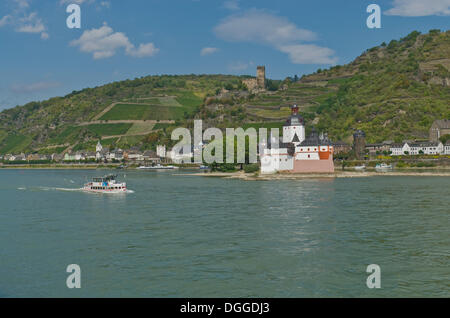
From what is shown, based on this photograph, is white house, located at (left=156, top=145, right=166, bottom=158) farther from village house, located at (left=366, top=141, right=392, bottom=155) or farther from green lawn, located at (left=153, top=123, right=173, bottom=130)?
village house, located at (left=366, top=141, right=392, bottom=155)

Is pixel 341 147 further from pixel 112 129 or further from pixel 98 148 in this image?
pixel 112 129

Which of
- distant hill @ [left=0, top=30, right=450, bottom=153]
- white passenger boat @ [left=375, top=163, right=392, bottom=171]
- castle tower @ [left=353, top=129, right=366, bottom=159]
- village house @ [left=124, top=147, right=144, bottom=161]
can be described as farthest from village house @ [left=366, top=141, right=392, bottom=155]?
village house @ [left=124, top=147, right=144, bottom=161]

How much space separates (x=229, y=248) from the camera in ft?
75.8

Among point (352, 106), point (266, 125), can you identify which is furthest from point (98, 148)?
point (352, 106)

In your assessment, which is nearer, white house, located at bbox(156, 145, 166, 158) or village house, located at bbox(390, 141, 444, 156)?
village house, located at bbox(390, 141, 444, 156)

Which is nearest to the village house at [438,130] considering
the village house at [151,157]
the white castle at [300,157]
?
the white castle at [300,157]

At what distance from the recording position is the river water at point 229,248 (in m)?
17.2

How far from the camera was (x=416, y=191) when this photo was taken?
4944cm

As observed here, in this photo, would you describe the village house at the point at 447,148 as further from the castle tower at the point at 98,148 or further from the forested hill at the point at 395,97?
the castle tower at the point at 98,148

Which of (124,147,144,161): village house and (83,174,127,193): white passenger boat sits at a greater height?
(124,147,144,161): village house

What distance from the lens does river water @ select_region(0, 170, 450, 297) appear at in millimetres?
17203

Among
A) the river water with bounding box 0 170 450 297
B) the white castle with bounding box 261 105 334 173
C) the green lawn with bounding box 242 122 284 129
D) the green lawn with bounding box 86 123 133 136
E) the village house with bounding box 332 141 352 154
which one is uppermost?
the green lawn with bounding box 86 123 133 136

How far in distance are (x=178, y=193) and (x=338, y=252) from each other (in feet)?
102

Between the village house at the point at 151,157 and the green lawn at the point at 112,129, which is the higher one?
the green lawn at the point at 112,129
